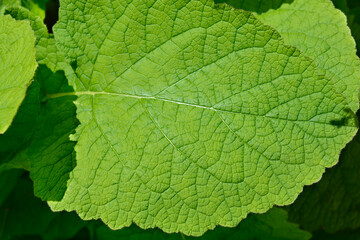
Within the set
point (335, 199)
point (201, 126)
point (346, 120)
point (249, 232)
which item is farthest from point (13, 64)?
point (335, 199)

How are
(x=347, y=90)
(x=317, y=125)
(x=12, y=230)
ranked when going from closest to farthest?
(x=317, y=125) < (x=347, y=90) < (x=12, y=230)

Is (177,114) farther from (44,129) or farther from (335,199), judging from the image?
(335,199)

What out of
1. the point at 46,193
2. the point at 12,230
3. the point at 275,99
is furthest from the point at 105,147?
the point at 12,230

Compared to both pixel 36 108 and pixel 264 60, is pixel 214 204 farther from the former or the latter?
pixel 36 108

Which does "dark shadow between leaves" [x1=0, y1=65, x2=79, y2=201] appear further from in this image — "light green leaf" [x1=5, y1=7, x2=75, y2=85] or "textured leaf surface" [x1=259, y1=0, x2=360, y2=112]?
"textured leaf surface" [x1=259, y1=0, x2=360, y2=112]

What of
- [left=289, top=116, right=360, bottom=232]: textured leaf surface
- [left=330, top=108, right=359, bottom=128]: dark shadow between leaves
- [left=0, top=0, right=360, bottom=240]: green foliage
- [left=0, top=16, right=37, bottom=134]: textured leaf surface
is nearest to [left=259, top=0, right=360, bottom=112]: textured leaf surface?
[left=0, top=0, right=360, bottom=240]: green foliage

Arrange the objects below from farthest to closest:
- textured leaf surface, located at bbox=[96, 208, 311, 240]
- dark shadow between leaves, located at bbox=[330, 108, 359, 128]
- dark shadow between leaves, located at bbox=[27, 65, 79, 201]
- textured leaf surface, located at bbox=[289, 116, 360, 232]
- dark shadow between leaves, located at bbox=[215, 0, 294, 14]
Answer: textured leaf surface, located at bbox=[289, 116, 360, 232], textured leaf surface, located at bbox=[96, 208, 311, 240], dark shadow between leaves, located at bbox=[215, 0, 294, 14], dark shadow between leaves, located at bbox=[27, 65, 79, 201], dark shadow between leaves, located at bbox=[330, 108, 359, 128]
